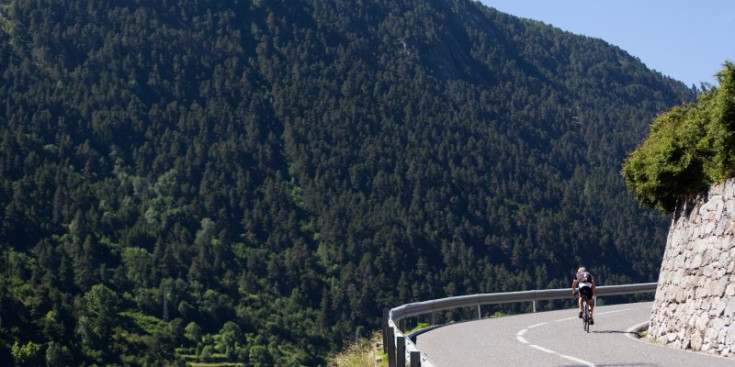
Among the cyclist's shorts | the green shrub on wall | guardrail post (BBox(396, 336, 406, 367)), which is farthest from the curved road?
the green shrub on wall

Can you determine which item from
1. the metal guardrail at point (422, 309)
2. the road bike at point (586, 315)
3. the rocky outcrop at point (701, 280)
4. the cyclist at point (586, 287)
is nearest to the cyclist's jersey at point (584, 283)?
the cyclist at point (586, 287)

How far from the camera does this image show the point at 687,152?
59.7 feet

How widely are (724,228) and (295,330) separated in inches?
6436

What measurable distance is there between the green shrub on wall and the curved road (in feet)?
10.7

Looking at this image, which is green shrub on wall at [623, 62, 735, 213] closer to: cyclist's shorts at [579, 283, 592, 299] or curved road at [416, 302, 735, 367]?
cyclist's shorts at [579, 283, 592, 299]

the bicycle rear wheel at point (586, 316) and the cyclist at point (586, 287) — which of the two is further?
the cyclist at point (586, 287)

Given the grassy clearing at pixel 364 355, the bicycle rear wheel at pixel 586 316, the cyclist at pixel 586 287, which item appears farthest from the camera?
the cyclist at pixel 586 287

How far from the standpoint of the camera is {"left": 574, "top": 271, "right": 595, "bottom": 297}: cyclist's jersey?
20.8 meters

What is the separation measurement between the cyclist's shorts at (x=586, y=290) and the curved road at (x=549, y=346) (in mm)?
833

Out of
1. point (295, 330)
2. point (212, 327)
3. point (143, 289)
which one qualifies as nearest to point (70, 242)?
point (143, 289)

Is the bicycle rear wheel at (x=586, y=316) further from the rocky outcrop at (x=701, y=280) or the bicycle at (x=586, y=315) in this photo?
the rocky outcrop at (x=701, y=280)

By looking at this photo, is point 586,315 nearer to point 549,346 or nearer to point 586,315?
point 586,315

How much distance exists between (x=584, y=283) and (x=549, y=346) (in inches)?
181

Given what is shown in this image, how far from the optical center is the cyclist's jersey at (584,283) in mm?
20766
